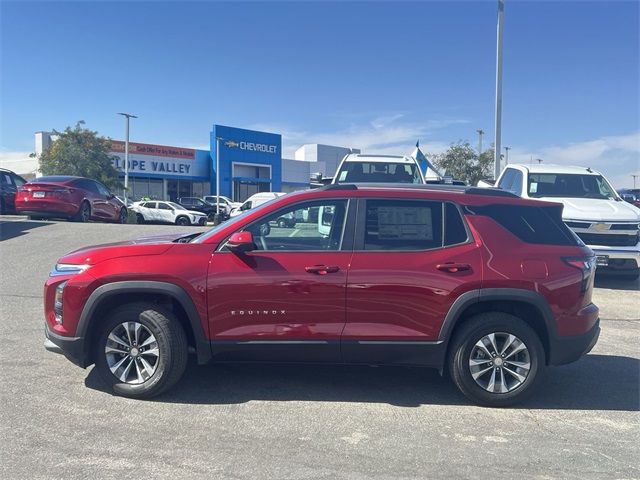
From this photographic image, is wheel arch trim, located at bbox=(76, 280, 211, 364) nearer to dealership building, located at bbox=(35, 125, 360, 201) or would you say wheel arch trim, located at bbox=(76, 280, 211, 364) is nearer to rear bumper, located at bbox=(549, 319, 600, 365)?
rear bumper, located at bbox=(549, 319, 600, 365)

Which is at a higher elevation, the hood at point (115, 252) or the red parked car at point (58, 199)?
the red parked car at point (58, 199)

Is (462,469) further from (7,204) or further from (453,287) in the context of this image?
(7,204)

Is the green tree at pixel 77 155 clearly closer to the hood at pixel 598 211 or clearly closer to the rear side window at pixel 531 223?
the hood at pixel 598 211

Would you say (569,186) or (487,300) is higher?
(569,186)

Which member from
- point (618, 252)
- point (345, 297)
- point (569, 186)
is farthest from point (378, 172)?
point (345, 297)

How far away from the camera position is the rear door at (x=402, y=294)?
14.5ft

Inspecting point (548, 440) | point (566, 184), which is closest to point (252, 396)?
point (548, 440)

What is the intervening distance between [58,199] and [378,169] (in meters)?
8.90

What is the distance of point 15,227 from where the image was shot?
13930 mm

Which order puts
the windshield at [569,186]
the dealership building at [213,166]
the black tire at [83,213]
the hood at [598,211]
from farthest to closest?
→ the dealership building at [213,166] → the black tire at [83,213] → the windshield at [569,186] → the hood at [598,211]

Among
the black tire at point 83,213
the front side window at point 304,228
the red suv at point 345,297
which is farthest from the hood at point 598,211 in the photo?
the black tire at point 83,213

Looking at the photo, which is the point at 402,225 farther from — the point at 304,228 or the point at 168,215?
the point at 168,215

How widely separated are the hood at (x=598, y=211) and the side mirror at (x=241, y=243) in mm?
6797

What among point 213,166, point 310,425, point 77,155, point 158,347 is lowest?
point 310,425
